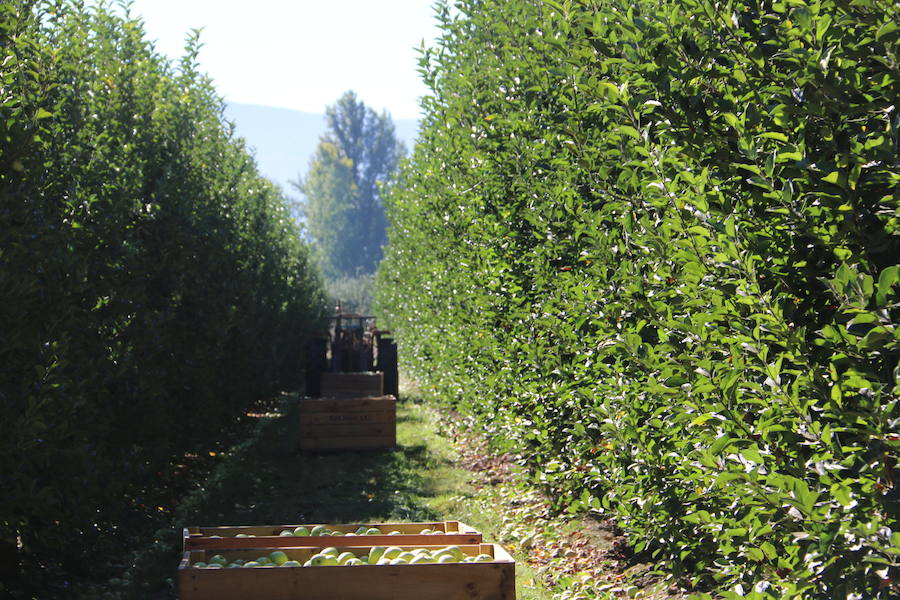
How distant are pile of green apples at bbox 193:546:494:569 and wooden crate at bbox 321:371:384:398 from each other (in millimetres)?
10715

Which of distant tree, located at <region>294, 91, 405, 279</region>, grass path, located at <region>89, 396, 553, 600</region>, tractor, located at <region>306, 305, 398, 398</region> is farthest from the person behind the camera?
distant tree, located at <region>294, 91, 405, 279</region>

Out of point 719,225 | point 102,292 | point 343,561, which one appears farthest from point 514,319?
point 719,225

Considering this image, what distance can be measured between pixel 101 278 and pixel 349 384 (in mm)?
7553

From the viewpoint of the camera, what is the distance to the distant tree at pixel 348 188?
8862 centimetres

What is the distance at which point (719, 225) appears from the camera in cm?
329

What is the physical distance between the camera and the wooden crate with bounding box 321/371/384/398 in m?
14.9

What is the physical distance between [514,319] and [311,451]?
6.26 metres

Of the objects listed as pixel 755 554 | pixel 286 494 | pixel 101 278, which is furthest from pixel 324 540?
pixel 286 494

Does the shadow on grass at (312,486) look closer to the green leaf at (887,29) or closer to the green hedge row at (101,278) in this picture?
the green hedge row at (101,278)

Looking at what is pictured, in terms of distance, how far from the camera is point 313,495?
34.2 ft

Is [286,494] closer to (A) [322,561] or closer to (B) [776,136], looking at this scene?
(A) [322,561]

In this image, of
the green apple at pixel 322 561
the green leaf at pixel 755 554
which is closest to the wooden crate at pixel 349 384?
the green apple at pixel 322 561

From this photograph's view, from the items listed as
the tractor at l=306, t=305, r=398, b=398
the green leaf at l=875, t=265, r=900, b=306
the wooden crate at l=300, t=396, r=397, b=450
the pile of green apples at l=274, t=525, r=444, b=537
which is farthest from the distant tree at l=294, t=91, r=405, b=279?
the green leaf at l=875, t=265, r=900, b=306

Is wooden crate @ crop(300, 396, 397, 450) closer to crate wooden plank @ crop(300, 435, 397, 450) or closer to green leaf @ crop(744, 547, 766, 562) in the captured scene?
crate wooden plank @ crop(300, 435, 397, 450)
